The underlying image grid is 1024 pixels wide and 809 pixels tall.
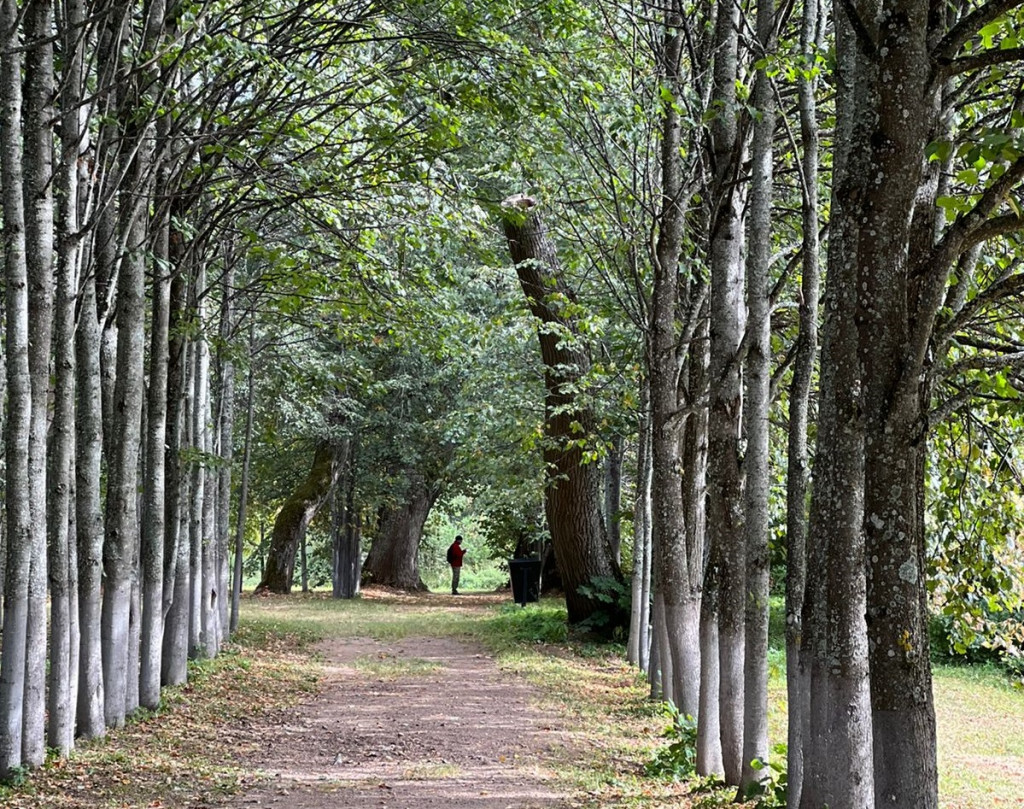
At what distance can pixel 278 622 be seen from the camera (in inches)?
851

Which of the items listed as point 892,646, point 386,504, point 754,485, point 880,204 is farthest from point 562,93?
point 386,504

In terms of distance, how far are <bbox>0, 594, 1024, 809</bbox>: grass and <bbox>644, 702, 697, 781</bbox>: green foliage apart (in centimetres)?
16

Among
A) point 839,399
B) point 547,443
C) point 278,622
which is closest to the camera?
point 839,399

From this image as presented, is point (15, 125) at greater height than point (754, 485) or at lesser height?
greater

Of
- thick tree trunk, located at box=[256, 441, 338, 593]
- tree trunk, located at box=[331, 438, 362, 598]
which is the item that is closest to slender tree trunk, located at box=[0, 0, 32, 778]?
thick tree trunk, located at box=[256, 441, 338, 593]

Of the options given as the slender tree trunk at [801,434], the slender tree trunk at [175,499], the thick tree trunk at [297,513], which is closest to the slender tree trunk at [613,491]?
the thick tree trunk at [297,513]

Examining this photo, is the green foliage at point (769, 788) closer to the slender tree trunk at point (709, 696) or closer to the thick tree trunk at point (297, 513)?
the slender tree trunk at point (709, 696)

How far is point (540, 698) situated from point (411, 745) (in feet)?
10.7

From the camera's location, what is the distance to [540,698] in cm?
1272

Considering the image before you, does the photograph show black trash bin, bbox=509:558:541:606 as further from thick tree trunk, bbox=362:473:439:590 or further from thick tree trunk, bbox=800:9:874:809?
thick tree trunk, bbox=800:9:874:809

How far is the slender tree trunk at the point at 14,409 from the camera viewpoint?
7535mm

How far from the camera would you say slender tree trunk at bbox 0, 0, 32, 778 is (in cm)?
754

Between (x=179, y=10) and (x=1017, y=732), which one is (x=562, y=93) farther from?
(x=1017, y=732)

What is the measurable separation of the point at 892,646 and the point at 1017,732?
1293 cm
